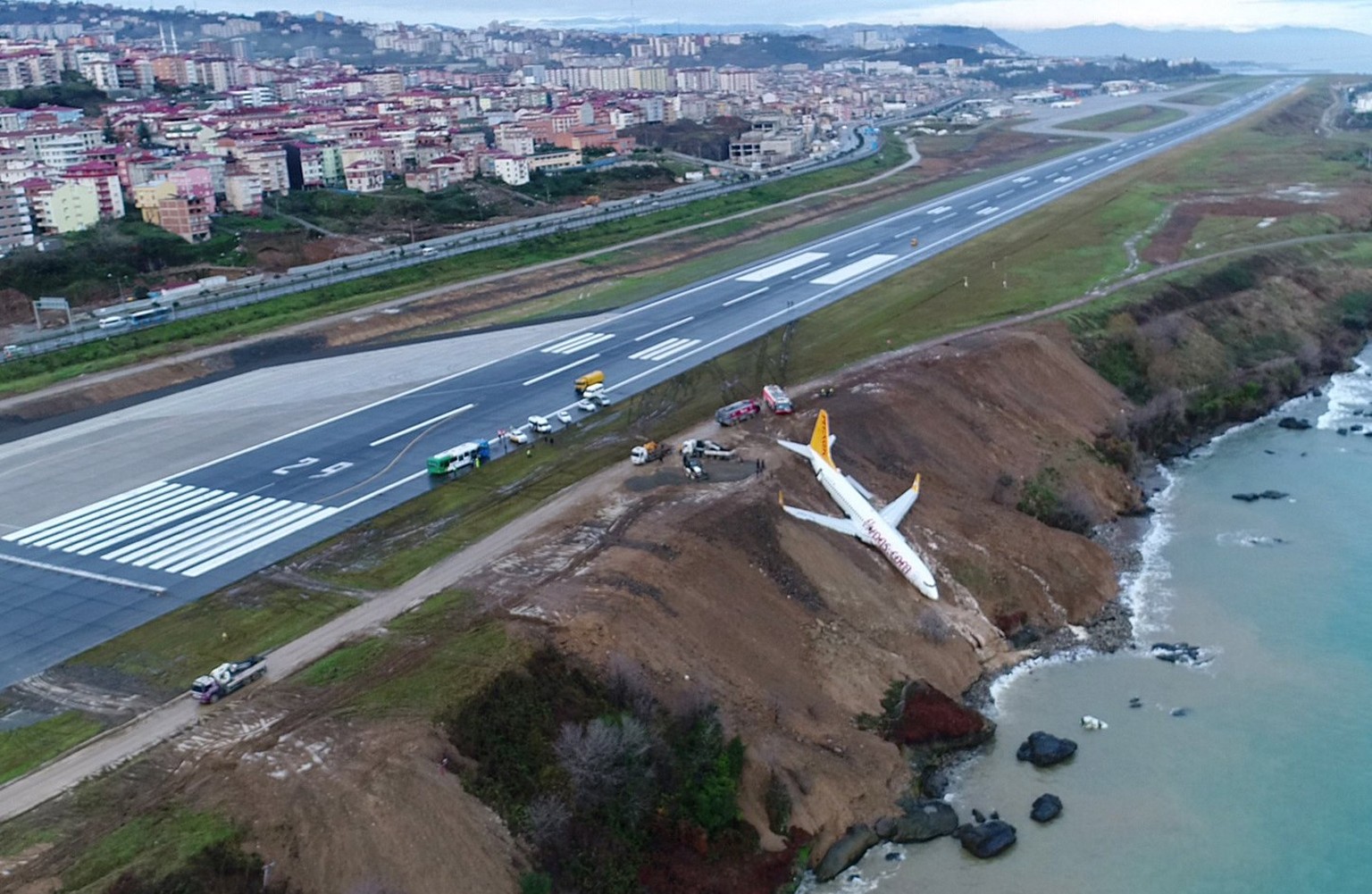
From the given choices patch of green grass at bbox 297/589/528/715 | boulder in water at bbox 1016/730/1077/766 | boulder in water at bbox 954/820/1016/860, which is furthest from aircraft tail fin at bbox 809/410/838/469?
boulder in water at bbox 954/820/1016/860

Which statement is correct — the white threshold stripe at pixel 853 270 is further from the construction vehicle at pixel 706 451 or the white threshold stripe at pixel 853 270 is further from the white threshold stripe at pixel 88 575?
the white threshold stripe at pixel 88 575

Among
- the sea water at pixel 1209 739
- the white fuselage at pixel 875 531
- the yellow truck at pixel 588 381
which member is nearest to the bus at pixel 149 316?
the yellow truck at pixel 588 381

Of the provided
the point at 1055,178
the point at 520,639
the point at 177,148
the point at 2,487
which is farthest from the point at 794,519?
the point at 177,148

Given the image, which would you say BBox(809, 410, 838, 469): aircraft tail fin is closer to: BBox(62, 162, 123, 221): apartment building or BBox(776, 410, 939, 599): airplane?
BBox(776, 410, 939, 599): airplane

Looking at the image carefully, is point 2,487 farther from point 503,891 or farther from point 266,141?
point 266,141

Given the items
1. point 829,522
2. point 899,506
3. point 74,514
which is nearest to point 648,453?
point 829,522

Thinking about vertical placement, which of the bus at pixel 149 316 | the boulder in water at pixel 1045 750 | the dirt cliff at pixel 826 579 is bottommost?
the boulder in water at pixel 1045 750
